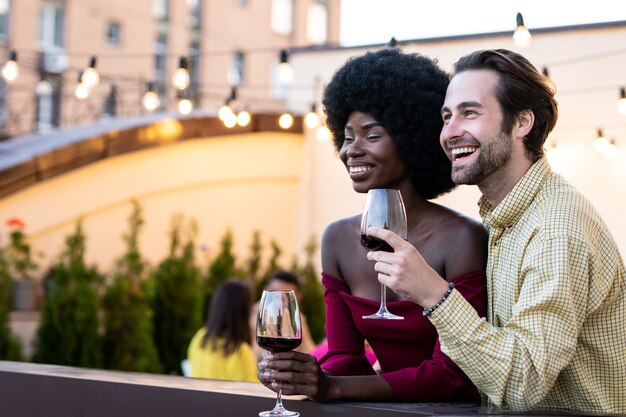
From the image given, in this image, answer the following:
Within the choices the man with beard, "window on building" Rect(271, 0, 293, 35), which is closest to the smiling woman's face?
the man with beard

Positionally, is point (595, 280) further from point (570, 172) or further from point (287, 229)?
point (287, 229)

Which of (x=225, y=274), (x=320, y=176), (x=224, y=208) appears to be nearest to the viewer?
(x=225, y=274)

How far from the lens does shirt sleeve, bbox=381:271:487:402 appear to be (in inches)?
82.9

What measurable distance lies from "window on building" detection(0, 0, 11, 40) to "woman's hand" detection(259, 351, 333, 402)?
18379 millimetres

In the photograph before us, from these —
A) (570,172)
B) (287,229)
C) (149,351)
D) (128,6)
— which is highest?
(128,6)

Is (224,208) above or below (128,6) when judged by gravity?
below

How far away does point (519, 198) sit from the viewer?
207 centimetres

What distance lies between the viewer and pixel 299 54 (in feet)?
38.8

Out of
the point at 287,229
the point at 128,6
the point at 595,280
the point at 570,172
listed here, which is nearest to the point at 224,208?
the point at 287,229

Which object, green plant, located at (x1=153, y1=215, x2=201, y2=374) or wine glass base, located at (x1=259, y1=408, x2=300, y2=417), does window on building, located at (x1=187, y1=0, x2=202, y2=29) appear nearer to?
green plant, located at (x1=153, y1=215, x2=201, y2=374)

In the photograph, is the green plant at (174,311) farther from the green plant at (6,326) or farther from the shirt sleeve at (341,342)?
the shirt sleeve at (341,342)

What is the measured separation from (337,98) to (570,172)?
745 centimetres

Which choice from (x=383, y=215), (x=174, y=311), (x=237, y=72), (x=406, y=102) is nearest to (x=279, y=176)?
(x=174, y=311)

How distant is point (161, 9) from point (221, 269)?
586 inches
